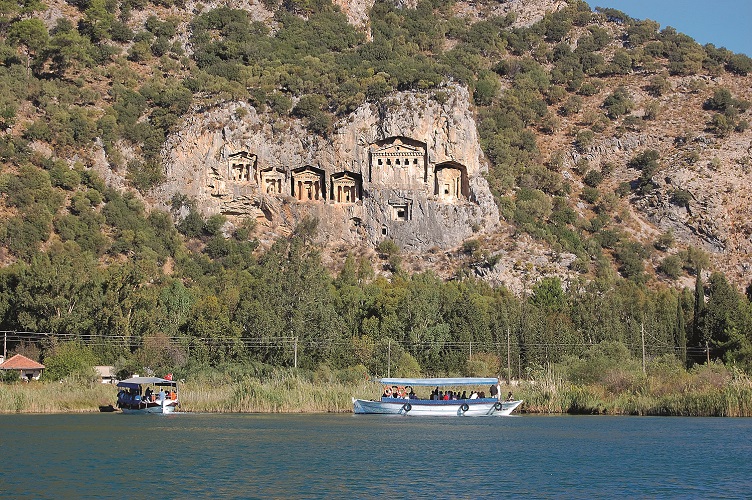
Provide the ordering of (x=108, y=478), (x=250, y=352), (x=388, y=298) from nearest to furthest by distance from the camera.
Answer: (x=108, y=478) < (x=250, y=352) < (x=388, y=298)

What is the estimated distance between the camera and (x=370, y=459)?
35.4 metres

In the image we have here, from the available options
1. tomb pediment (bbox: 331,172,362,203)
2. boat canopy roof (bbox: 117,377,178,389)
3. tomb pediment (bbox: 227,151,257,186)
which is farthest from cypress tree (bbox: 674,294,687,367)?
tomb pediment (bbox: 227,151,257,186)

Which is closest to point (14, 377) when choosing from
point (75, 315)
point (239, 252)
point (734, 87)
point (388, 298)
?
point (75, 315)

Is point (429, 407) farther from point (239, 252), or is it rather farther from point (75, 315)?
point (239, 252)

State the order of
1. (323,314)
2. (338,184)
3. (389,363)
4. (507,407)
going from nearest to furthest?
(507,407)
(389,363)
(323,314)
(338,184)

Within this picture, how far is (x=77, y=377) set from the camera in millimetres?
63594

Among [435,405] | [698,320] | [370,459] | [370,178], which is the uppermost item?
[370,178]

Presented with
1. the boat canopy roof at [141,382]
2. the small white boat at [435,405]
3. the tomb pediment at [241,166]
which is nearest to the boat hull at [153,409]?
the boat canopy roof at [141,382]

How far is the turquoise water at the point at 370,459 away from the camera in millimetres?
28641

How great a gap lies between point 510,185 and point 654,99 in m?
30.6

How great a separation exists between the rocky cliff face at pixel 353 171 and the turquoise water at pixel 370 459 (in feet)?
184

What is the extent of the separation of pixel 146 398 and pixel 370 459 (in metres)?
26.8

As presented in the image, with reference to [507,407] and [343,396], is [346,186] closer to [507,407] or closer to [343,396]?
[343,396]

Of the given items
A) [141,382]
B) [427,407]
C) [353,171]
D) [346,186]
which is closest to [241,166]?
[346,186]
